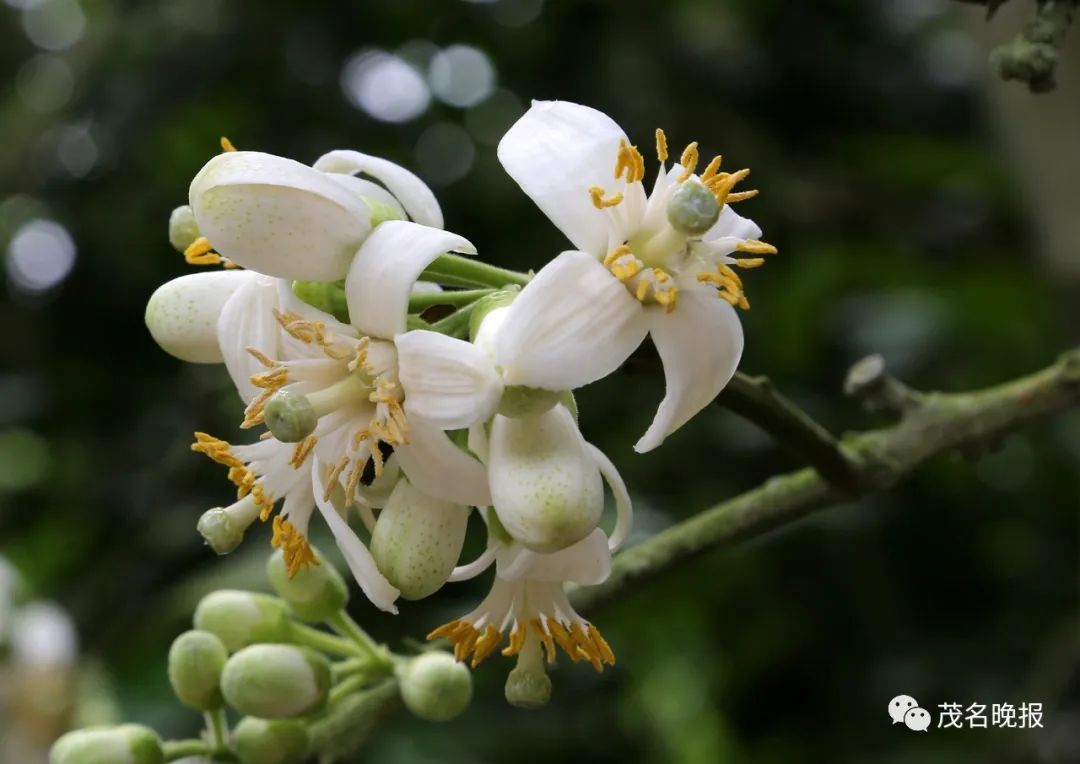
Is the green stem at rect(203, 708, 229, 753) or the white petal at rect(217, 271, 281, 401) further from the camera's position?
the green stem at rect(203, 708, 229, 753)

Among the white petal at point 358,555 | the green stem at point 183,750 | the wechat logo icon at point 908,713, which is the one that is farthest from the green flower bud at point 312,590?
the wechat logo icon at point 908,713

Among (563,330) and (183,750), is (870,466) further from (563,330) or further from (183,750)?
(183,750)

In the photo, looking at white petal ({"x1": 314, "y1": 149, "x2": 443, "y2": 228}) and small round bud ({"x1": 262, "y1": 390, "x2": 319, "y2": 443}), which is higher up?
white petal ({"x1": 314, "y1": 149, "x2": 443, "y2": 228})

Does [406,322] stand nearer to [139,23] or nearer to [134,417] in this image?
[134,417]

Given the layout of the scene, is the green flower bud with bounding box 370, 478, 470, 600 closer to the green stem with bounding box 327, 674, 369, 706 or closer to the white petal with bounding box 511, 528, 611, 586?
the white petal with bounding box 511, 528, 611, 586

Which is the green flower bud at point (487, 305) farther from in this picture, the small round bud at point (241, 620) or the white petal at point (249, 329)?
the small round bud at point (241, 620)

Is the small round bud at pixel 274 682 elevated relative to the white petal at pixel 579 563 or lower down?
lower down

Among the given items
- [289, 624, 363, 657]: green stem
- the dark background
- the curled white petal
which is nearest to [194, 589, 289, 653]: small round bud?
[289, 624, 363, 657]: green stem

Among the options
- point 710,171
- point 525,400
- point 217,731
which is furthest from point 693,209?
point 217,731
